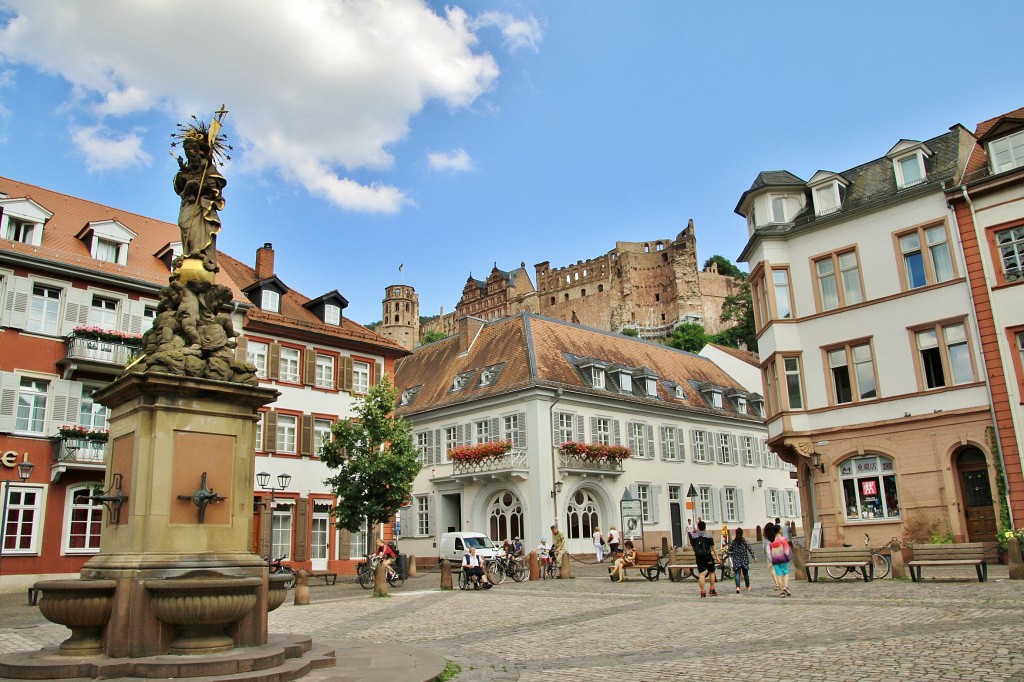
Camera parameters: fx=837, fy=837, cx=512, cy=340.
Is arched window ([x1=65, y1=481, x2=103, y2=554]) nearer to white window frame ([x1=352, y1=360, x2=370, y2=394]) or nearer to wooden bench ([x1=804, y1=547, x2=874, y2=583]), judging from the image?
white window frame ([x1=352, y1=360, x2=370, y2=394])

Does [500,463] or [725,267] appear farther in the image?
[725,267]

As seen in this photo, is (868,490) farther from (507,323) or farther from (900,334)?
(507,323)

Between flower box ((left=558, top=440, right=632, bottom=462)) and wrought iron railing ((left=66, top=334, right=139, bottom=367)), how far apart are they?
1804 centimetres

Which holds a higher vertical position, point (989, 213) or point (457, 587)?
point (989, 213)

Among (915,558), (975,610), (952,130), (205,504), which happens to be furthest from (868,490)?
(205,504)

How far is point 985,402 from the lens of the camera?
74.5 feet

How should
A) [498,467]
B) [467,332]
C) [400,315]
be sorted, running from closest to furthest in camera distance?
[498,467] → [467,332] → [400,315]

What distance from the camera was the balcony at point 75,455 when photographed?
25938 millimetres

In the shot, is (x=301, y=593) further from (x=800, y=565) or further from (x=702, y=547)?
(x=800, y=565)

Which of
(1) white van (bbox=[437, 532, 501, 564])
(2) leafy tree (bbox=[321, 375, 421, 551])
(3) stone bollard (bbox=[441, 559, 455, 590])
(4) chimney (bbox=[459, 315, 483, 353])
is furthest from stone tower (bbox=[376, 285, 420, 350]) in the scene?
(3) stone bollard (bbox=[441, 559, 455, 590])

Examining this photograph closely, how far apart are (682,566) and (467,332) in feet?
80.9

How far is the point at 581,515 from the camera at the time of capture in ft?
124

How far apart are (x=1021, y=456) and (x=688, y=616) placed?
12979 mm

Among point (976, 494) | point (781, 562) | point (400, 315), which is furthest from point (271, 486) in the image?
point (400, 315)
